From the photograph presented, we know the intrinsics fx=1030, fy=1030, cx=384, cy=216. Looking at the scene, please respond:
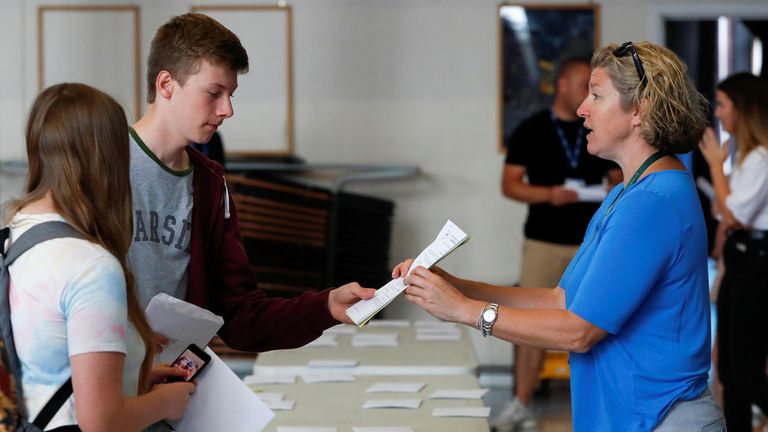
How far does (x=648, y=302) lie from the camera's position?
2.39m

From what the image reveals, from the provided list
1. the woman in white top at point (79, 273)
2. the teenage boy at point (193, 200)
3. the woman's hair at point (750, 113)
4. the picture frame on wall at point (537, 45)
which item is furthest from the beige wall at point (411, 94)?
the woman in white top at point (79, 273)

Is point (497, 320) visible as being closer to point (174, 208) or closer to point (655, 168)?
point (655, 168)

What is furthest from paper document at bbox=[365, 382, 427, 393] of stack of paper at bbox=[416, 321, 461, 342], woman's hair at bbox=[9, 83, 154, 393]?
woman's hair at bbox=[9, 83, 154, 393]

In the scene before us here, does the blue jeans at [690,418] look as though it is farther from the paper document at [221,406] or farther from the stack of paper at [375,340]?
the stack of paper at [375,340]

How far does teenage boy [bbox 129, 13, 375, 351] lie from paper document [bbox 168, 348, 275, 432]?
32 cm

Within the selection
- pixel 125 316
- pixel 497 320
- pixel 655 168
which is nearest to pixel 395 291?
pixel 497 320

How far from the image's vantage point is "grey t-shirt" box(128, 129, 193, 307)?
2496 mm

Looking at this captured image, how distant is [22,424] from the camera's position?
1793 mm

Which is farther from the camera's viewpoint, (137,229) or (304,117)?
(304,117)

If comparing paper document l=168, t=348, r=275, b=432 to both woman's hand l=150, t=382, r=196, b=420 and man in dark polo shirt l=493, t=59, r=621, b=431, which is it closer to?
woman's hand l=150, t=382, r=196, b=420

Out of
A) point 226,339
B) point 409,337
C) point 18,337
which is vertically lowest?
point 409,337

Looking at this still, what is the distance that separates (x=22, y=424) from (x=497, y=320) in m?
1.13

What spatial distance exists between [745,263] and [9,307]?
3.94 meters

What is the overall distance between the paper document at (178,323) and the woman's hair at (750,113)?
3498mm
